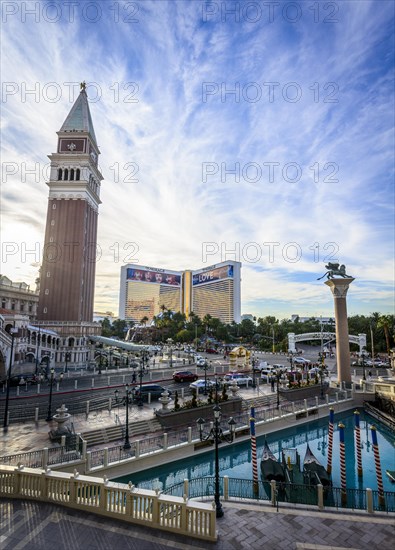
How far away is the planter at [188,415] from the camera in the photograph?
75.3 feet

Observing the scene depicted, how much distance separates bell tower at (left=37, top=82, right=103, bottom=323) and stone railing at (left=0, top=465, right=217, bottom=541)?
185ft

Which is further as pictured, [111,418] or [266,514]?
[111,418]

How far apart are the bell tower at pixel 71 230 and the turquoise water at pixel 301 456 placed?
49.6 m

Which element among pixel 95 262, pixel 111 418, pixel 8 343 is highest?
pixel 95 262

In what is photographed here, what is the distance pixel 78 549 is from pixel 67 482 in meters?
2.10

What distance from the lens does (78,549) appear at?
784 centimetres

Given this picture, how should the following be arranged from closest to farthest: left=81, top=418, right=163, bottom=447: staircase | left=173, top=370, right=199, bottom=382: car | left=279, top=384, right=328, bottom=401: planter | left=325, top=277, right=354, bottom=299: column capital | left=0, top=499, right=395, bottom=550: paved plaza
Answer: left=0, top=499, right=395, bottom=550: paved plaza < left=81, top=418, right=163, bottom=447: staircase < left=279, top=384, right=328, bottom=401: planter < left=325, top=277, right=354, bottom=299: column capital < left=173, top=370, right=199, bottom=382: car

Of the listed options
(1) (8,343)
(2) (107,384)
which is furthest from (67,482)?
(1) (8,343)

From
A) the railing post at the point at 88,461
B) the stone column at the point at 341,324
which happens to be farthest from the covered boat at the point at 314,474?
the stone column at the point at 341,324

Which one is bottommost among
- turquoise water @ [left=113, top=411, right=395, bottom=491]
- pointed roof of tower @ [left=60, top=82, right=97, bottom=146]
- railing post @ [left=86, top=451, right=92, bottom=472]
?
turquoise water @ [left=113, top=411, right=395, bottom=491]

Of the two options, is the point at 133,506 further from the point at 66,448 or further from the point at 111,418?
the point at 111,418

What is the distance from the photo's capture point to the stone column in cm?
3741

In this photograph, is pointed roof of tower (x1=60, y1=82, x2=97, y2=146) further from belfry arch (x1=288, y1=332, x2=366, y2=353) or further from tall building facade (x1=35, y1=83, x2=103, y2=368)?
belfry arch (x1=288, y1=332, x2=366, y2=353)

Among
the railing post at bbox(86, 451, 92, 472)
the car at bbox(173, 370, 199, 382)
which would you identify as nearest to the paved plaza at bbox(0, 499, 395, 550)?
the railing post at bbox(86, 451, 92, 472)
